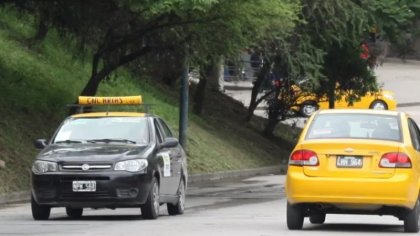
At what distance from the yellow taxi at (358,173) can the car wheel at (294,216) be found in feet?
0.07

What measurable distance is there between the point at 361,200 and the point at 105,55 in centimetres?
1446

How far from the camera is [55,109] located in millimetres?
29594

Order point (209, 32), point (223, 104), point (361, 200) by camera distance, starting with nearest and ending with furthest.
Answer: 1. point (361, 200)
2. point (209, 32)
3. point (223, 104)

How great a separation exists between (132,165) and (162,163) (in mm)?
924

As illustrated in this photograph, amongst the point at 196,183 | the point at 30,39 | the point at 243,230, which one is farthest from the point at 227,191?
the point at 243,230

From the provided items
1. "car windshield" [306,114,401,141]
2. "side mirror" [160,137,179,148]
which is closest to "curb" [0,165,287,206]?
"side mirror" [160,137,179,148]

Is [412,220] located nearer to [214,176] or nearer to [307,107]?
[214,176]

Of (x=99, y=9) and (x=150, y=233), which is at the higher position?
(x=99, y=9)

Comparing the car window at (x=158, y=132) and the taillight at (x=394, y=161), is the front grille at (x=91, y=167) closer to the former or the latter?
the car window at (x=158, y=132)

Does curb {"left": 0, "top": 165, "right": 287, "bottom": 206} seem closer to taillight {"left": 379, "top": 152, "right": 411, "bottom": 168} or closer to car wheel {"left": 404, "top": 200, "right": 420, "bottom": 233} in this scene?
car wheel {"left": 404, "top": 200, "right": 420, "bottom": 233}

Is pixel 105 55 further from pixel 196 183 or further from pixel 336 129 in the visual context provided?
pixel 336 129

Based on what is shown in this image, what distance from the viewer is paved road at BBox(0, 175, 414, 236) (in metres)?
15.3

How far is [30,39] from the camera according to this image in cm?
3350

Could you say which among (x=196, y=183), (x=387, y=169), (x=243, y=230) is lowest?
(x=196, y=183)
